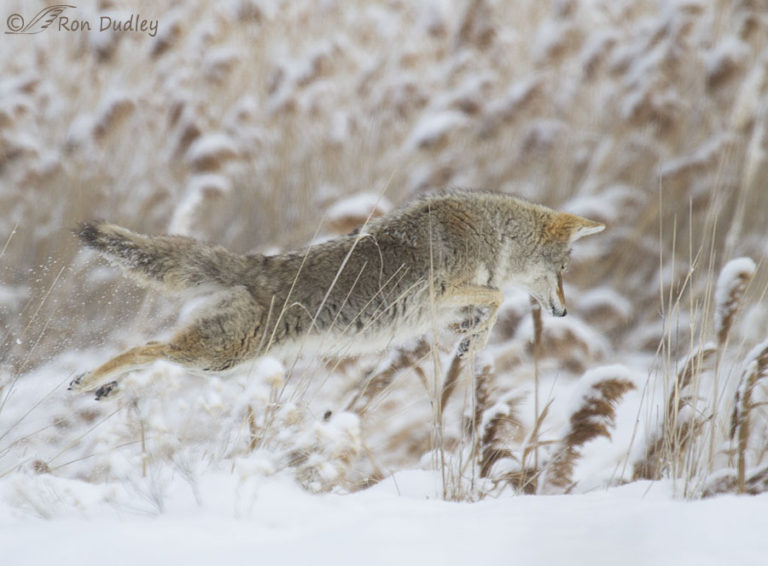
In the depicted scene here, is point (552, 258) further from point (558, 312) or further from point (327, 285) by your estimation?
point (327, 285)

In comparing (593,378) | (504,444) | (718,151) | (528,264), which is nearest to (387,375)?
(504,444)

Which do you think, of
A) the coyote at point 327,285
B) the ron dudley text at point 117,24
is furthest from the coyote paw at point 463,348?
the ron dudley text at point 117,24

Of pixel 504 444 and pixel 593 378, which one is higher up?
pixel 593 378

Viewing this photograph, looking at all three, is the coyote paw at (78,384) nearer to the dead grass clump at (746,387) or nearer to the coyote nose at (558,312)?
the dead grass clump at (746,387)

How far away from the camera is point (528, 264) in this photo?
4.21m

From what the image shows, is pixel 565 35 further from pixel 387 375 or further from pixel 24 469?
pixel 24 469

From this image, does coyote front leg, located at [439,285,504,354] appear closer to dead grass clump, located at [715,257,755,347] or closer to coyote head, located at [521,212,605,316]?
coyote head, located at [521,212,605,316]

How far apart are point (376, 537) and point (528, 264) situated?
2663mm

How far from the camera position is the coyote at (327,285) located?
3.13 meters
